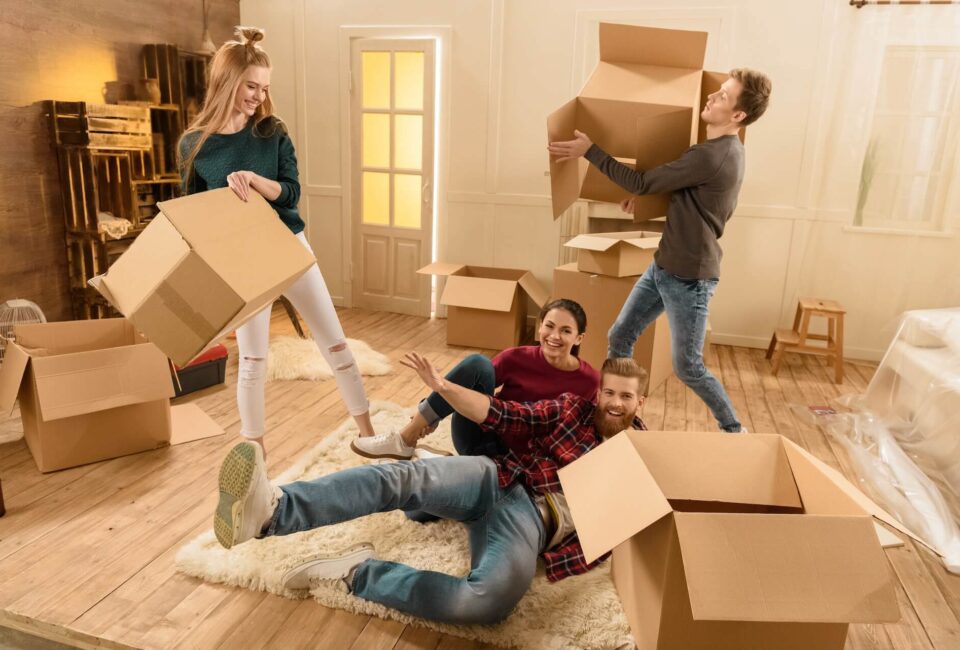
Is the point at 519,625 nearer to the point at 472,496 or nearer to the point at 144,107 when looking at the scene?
the point at 472,496

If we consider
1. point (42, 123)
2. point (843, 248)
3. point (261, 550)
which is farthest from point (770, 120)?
point (42, 123)

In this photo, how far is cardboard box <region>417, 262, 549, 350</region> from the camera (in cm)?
377

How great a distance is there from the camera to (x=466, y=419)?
6.28ft

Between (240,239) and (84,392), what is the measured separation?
95cm

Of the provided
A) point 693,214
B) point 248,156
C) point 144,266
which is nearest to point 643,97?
point 693,214

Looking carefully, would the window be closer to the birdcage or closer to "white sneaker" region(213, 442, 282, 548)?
"white sneaker" region(213, 442, 282, 548)

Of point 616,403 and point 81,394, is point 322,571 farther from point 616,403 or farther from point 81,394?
point 81,394

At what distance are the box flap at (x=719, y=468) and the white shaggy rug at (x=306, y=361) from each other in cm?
199

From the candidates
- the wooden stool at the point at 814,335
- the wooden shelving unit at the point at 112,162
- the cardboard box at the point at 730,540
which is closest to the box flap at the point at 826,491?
the cardboard box at the point at 730,540

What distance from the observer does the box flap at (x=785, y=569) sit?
1.18 metres

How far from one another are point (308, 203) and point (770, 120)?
115 inches

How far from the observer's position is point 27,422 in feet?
7.68

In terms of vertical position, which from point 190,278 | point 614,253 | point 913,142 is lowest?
point 614,253

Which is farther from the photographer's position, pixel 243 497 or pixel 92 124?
pixel 92 124
